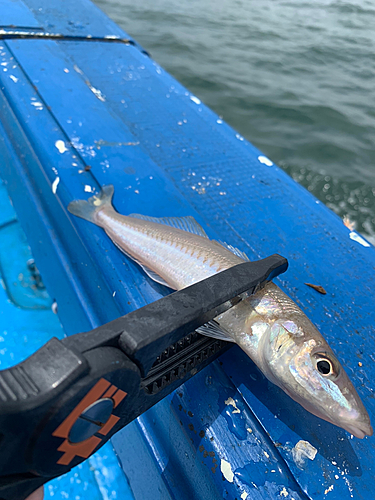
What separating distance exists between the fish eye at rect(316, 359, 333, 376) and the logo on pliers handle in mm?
643

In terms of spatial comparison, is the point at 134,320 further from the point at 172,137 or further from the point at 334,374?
the point at 172,137

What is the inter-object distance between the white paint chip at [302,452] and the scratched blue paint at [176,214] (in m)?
0.02

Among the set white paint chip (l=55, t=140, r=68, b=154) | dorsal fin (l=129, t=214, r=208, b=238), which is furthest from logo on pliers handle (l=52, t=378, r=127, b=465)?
white paint chip (l=55, t=140, r=68, b=154)

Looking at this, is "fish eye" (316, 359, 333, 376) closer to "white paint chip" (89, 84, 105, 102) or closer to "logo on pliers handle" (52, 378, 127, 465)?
"logo on pliers handle" (52, 378, 127, 465)

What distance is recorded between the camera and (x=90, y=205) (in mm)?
1657

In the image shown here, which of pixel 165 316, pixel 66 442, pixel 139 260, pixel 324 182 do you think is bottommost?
pixel 324 182

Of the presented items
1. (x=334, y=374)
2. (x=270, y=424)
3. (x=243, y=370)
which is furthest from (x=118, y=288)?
(x=334, y=374)

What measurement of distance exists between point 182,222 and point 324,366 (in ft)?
2.99

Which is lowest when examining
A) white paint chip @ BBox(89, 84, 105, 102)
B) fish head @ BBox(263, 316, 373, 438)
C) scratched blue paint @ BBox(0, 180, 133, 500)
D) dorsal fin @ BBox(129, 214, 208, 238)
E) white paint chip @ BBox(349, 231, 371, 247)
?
scratched blue paint @ BBox(0, 180, 133, 500)

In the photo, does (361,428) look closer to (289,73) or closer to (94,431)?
(94,431)

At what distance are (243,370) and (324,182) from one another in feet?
13.6

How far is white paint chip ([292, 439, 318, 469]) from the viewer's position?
1.03 meters

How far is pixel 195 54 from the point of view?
7.30m

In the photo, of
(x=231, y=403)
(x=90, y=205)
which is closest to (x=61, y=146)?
(x=90, y=205)
